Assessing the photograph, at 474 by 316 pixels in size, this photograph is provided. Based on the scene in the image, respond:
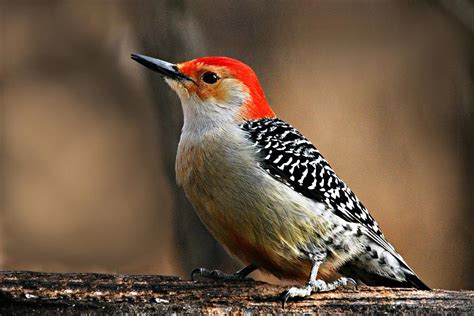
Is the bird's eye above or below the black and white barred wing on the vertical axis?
above

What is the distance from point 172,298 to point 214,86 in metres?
2.28

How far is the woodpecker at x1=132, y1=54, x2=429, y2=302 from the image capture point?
5082mm

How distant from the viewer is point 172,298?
3711mm

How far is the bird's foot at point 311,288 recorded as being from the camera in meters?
3.94

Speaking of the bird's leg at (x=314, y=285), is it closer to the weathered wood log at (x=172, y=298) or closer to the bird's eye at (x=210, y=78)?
the weathered wood log at (x=172, y=298)

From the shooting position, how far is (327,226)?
5250 millimetres

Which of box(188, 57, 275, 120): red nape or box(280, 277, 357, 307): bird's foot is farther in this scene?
box(188, 57, 275, 120): red nape

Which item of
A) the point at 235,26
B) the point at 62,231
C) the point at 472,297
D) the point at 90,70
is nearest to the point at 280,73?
the point at 235,26

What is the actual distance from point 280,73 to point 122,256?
7.39ft

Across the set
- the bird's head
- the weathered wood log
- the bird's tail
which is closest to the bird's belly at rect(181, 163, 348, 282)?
the bird's tail

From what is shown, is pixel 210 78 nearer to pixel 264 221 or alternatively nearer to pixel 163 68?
pixel 163 68

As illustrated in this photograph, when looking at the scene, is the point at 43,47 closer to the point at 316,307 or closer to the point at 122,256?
the point at 122,256

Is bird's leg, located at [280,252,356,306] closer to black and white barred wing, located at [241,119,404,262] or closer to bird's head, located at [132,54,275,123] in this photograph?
black and white barred wing, located at [241,119,404,262]

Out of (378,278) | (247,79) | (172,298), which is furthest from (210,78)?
(172,298)
